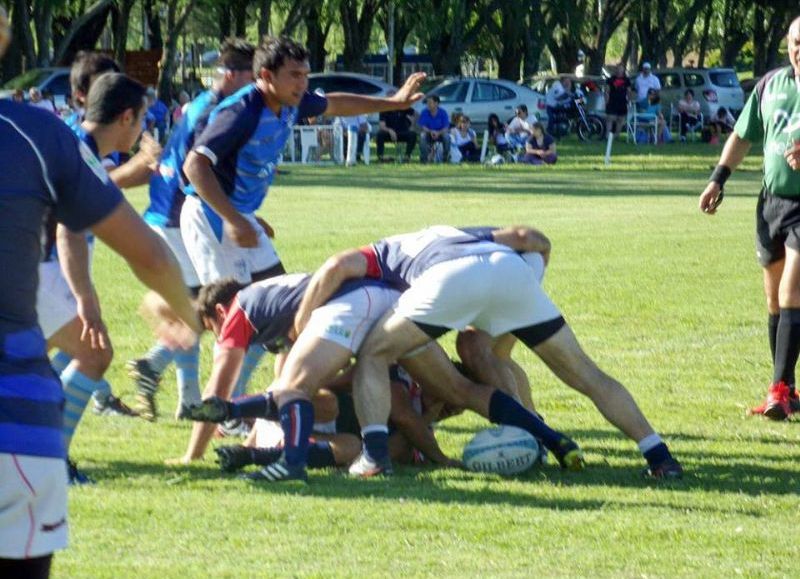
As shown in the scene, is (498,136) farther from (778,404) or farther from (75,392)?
(75,392)

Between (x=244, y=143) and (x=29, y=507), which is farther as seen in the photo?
(x=244, y=143)

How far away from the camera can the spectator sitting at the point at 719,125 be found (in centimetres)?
4416

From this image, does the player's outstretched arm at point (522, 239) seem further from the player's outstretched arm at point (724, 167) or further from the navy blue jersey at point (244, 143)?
the player's outstretched arm at point (724, 167)

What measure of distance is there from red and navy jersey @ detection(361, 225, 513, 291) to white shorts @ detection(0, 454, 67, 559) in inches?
147

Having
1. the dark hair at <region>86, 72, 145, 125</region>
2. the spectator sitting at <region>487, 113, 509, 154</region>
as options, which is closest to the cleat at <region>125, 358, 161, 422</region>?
the dark hair at <region>86, 72, 145, 125</region>

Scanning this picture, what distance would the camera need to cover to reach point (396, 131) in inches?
1448

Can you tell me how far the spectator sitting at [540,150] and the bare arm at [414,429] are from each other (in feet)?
90.7

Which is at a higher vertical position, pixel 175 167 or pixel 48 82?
pixel 175 167

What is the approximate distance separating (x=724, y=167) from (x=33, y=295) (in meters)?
6.42

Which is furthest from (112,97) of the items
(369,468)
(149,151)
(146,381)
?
(146,381)

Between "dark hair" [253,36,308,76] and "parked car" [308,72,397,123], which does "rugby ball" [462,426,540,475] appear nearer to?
"dark hair" [253,36,308,76]

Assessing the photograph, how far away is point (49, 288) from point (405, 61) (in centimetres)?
6254

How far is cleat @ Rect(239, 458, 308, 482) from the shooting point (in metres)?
6.85

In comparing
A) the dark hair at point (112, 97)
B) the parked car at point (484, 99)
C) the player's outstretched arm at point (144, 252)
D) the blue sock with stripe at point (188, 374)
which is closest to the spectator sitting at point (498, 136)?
the parked car at point (484, 99)
